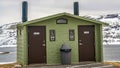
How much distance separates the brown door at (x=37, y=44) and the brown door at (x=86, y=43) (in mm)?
2174

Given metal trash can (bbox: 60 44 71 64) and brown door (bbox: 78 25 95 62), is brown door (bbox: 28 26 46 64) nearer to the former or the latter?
metal trash can (bbox: 60 44 71 64)

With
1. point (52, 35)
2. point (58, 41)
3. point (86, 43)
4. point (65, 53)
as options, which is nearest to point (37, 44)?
point (52, 35)

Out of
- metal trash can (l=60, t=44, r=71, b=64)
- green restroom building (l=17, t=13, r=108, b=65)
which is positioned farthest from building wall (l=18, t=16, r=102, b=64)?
metal trash can (l=60, t=44, r=71, b=64)

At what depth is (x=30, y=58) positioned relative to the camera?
22141 millimetres

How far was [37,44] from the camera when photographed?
22.2m

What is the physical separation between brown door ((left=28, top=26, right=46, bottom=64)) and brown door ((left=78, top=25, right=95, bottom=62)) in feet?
7.13

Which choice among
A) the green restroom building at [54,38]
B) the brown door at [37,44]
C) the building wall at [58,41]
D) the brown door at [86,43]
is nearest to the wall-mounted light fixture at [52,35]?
the green restroom building at [54,38]

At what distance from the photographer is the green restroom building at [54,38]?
72.5 feet

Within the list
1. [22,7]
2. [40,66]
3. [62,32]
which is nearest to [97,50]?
[62,32]

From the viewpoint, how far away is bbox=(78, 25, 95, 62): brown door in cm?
2261

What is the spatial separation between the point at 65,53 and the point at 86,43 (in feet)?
5.53

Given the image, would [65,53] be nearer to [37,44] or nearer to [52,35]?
[52,35]

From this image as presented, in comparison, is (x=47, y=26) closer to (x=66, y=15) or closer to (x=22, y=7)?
(x=66, y=15)

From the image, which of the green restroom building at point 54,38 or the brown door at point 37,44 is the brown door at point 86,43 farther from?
the brown door at point 37,44
